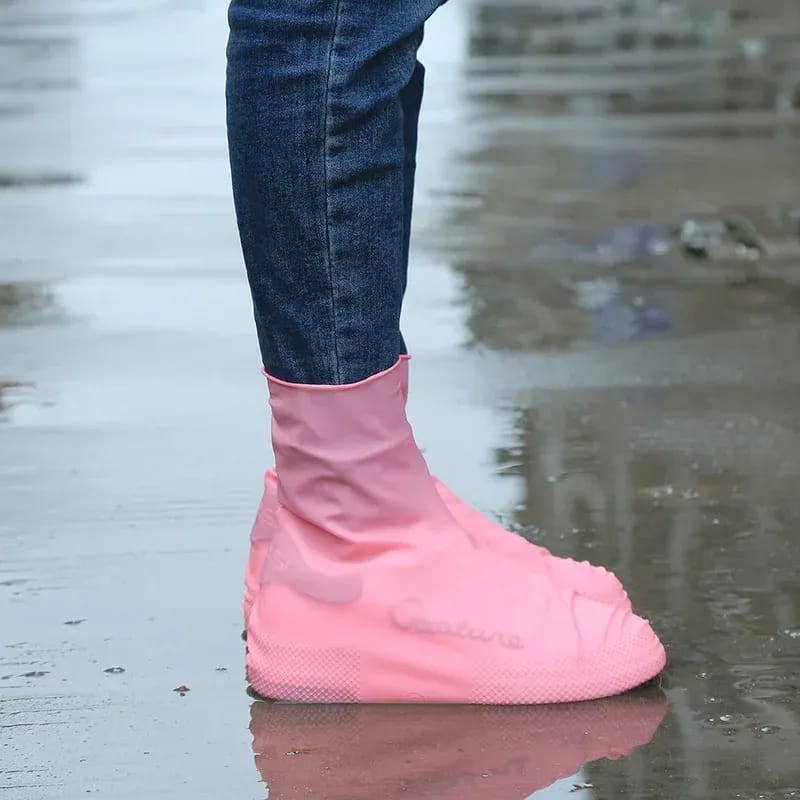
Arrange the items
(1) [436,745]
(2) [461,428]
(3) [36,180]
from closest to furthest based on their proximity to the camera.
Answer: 1. (1) [436,745]
2. (2) [461,428]
3. (3) [36,180]

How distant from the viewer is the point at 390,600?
75.7 inches

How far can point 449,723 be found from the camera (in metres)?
1.82

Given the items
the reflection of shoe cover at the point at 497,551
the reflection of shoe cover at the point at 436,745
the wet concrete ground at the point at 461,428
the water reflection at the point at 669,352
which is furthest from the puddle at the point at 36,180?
the reflection of shoe cover at the point at 436,745

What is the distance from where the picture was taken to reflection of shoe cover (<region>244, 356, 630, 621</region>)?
6.64 feet

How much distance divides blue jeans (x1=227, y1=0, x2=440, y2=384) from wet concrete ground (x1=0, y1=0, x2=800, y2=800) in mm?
413

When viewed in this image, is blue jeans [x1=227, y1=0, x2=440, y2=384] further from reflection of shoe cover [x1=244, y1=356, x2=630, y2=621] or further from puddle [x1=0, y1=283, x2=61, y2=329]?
puddle [x1=0, y1=283, x2=61, y2=329]

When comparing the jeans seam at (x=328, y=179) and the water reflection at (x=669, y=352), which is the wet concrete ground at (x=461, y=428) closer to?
the water reflection at (x=669, y=352)

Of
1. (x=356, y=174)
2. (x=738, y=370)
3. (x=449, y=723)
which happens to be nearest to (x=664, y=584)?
(x=449, y=723)

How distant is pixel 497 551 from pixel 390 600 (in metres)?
0.18

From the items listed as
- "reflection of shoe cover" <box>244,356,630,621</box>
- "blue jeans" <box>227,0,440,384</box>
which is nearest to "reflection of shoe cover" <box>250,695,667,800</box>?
"reflection of shoe cover" <box>244,356,630,621</box>

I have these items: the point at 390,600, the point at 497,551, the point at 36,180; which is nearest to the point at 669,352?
the point at 497,551

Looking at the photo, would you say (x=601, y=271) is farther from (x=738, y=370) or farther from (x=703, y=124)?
(x=703, y=124)

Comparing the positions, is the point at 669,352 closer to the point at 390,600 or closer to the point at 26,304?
the point at 26,304

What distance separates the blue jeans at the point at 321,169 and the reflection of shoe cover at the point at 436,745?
381 millimetres
